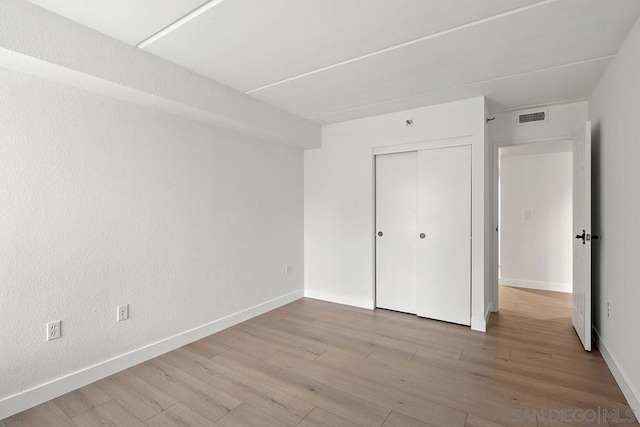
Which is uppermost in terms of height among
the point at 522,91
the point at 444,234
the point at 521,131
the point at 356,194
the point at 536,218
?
the point at 522,91

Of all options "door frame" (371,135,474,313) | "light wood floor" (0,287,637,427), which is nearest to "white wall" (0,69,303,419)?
"light wood floor" (0,287,637,427)

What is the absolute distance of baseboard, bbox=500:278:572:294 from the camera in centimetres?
488

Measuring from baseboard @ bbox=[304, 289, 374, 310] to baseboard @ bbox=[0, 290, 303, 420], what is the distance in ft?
3.43

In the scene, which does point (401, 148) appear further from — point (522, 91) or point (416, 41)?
point (416, 41)

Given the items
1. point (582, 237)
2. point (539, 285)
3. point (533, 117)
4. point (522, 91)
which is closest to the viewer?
point (582, 237)

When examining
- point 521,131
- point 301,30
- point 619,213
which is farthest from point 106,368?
point 521,131

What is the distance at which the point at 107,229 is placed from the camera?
8.00 feet

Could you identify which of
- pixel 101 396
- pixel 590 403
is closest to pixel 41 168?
pixel 101 396

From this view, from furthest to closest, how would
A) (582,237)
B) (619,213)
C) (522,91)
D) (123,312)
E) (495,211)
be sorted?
(495,211) → (522,91) → (582,237) → (123,312) → (619,213)

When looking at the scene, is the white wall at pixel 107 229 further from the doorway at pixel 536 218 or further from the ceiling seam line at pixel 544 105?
the doorway at pixel 536 218

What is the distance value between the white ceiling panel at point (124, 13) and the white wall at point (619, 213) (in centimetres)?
276

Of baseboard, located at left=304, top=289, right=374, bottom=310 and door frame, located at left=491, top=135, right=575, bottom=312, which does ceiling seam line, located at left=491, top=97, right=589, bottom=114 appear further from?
baseboard, located at left=304, top=289, right=374, bottom=310

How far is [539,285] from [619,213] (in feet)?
10.9

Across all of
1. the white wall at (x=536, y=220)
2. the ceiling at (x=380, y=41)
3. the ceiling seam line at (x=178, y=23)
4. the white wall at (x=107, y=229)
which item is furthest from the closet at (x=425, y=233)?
the ceiling seam line at (x=178, y=23)
